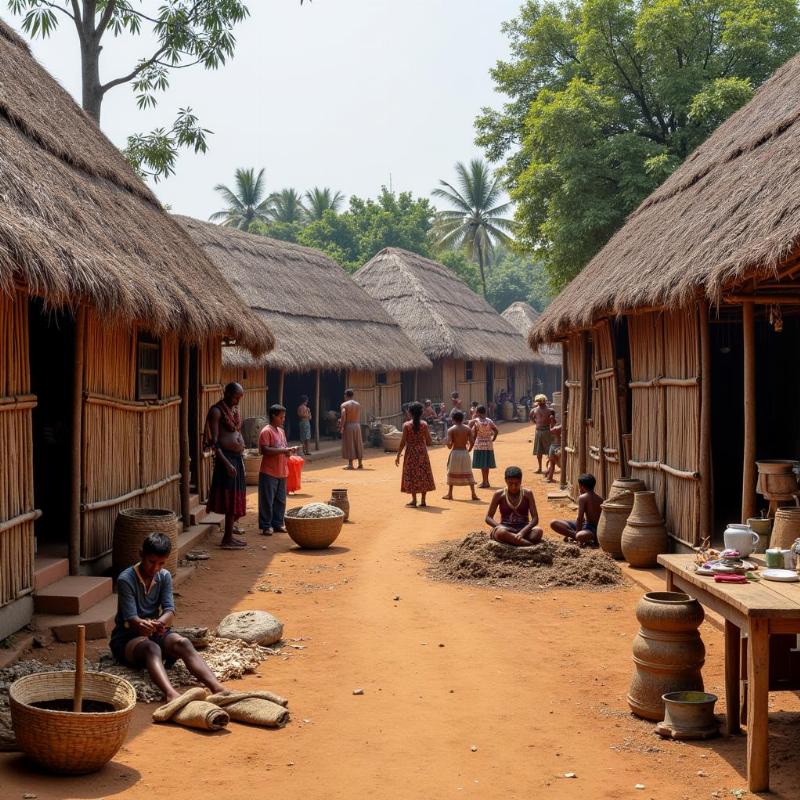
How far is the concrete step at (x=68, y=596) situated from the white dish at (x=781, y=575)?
15.5 ft

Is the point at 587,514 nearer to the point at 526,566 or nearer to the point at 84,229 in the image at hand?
the point at 526,566

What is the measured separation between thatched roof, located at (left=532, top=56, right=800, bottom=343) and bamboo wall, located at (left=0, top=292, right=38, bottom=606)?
509cm

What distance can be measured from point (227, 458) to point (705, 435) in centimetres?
509

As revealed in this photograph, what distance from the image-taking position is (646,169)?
64.9ft

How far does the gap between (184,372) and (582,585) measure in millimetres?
5204

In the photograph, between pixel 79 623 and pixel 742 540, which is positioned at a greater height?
pixel 742 540

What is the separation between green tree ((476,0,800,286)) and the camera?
1939 centimetres

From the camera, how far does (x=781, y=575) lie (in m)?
5.06

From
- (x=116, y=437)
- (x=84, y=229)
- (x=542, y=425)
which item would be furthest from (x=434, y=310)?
(x=84, y=229)

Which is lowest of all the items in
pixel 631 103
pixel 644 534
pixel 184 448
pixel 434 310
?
pixel 644 534

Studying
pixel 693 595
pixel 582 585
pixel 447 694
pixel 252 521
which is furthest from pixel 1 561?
pixel 252 521

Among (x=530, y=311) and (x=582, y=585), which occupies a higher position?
(x=530, y=311)

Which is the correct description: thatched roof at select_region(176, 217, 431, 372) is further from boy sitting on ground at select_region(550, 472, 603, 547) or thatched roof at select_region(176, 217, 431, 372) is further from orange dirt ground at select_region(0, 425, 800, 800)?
orange dirt ground at select_region(0, 425, 800, 800)

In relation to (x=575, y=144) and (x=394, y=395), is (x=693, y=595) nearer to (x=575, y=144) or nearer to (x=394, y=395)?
(x=575, y=144)
